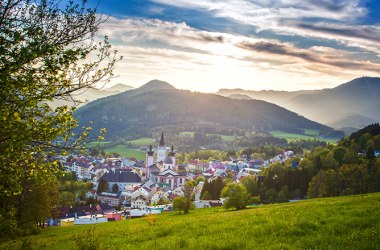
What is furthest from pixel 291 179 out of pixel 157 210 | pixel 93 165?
pixel 93 165

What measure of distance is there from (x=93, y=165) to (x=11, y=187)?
513ft

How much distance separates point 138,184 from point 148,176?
15.6 m

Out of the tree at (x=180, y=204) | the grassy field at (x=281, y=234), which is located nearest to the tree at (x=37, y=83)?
the grassy field at (x=281, y=234)

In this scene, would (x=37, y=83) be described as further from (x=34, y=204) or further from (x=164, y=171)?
(x=164, y=171)

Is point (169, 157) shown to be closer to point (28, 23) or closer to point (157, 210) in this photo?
point (157, 210)

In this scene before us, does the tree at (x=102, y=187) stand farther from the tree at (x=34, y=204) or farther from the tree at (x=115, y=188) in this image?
the tree at (x=34, y=204)

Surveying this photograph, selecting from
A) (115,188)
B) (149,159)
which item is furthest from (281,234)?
(149,159)

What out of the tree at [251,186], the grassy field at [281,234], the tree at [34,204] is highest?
the grassy field at [281,234]

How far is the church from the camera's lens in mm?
130750

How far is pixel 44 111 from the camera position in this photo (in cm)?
1209

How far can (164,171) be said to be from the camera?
13412 centimetres

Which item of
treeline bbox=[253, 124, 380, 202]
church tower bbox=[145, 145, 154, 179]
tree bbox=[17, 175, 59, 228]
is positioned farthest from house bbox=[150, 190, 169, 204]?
tree bbox=[17, 175, 59, 228]

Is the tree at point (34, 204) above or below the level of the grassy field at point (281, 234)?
below

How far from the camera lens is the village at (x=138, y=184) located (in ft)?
234
